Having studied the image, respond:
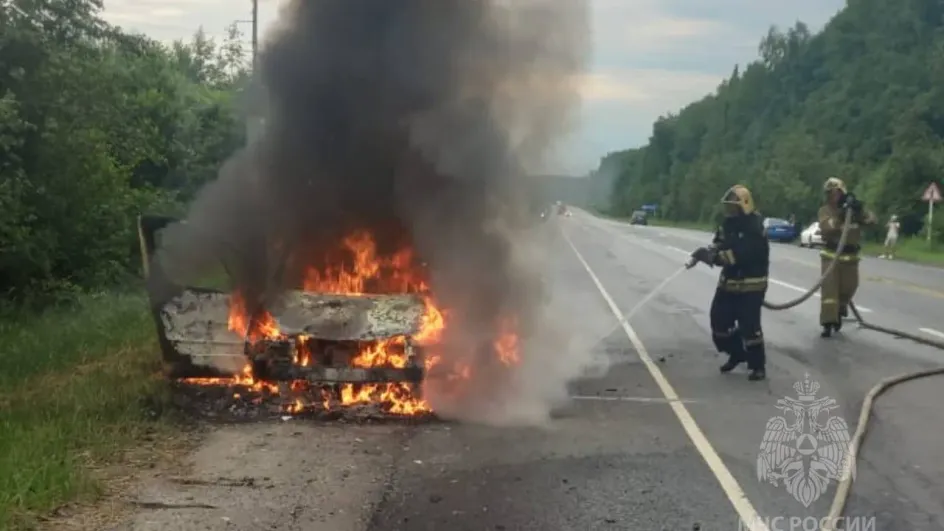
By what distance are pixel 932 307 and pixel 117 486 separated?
1356cm

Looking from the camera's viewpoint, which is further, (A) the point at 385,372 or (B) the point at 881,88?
(B) the point at 881,88

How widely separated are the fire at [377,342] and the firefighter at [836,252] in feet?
17.5

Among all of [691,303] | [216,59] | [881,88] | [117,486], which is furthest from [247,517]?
[881,88]

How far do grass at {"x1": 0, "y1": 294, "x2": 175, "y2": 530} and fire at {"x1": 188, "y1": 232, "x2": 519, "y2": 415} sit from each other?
2.73 ft

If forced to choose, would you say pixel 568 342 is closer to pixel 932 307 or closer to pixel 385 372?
pixel 385 372

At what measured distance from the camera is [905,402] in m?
8.20

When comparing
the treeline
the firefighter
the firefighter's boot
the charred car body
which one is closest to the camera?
the charred car body

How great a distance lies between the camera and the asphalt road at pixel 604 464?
5195 millimetres

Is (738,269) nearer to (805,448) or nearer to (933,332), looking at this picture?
(805,448)

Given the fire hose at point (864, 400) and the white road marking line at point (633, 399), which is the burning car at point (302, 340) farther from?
the fire hose at point (864, 400)

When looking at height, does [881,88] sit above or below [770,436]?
above

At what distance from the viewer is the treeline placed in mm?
10984

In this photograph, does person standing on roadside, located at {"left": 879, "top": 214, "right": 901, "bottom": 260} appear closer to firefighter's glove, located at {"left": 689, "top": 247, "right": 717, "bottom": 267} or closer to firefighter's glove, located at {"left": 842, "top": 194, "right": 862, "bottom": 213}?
firefighter's glove, located at {"left": 842, "top": 194, "right": 862, "bottom": 213}

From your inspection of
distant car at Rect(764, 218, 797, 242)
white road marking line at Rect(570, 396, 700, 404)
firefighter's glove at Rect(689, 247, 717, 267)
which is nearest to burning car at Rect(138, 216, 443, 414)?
white road marking line at Rect(570, 396, 700, 404)
